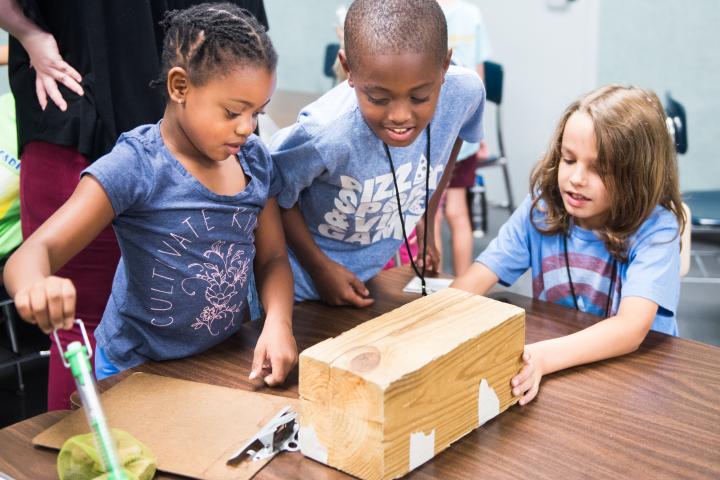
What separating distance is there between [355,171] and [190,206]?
1.29ft

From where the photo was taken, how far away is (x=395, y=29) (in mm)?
1271

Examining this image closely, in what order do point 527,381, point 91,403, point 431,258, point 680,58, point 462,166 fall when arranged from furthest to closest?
1. point 680,58
2. point 462,166
3. point 431,258
4. point 527,381
5. point 91,403

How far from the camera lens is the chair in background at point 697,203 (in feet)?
10.5

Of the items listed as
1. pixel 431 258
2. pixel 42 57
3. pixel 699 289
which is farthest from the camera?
pixel 699 289

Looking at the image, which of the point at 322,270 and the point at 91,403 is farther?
the point at 322,270

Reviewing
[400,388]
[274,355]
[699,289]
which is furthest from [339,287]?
[699,289]

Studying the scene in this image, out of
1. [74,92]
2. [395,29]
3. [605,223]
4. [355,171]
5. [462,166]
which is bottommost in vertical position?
[462,166]

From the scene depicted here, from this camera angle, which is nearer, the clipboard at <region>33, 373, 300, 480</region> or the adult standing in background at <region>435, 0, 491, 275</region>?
the clipboard at <region>33, 373, 300, 480</region>

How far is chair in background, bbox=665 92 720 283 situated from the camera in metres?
3.20

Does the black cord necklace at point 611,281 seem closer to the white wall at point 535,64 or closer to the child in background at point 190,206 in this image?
the child in background at point 190,206

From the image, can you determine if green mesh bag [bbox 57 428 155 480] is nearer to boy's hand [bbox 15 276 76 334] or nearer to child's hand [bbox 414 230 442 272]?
boy's hand [bbox 15 276 76 334]

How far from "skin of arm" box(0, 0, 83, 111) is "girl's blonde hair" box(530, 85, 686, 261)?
3.06ft

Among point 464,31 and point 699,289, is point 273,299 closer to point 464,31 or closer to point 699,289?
point 464,31

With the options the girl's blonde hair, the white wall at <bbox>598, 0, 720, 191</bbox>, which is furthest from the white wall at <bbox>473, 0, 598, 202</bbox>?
the girl's blonde hair
